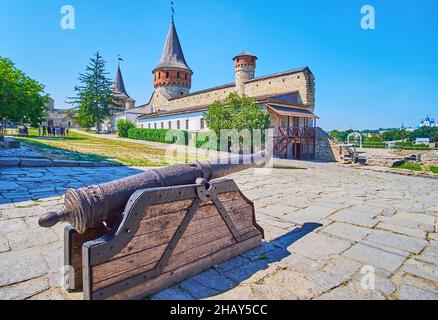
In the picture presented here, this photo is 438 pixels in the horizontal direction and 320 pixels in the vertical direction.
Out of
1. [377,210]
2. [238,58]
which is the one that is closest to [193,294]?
[377,210]

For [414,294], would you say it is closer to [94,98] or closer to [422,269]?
[422,269]

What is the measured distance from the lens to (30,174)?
653 cm

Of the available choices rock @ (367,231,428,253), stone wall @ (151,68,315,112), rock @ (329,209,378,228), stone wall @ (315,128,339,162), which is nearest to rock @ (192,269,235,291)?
rock @ (367,231,428,253)

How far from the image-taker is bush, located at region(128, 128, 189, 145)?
88.1 feet

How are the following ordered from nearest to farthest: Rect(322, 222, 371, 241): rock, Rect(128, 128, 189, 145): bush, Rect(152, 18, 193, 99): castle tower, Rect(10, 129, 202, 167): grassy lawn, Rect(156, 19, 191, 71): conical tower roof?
Rect(322, 222, 371, 241): rock
Rect(10, 129, 202, 167): grassy lawn
Rect(128, 128, 189, 145): bush
Rect(152, 18, 193, 99): castle tower
Rect(156, 19, 191, 71): conical tower roof

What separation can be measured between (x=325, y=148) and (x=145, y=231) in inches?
834

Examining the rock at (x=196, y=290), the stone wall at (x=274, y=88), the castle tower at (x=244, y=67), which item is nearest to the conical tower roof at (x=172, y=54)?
the stone wall at (x=274, y=88)

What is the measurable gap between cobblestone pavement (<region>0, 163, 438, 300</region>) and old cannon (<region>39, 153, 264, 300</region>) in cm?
18

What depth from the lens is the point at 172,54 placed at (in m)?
41.7

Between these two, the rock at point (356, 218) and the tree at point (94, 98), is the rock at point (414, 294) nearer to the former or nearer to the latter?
the rock at point (356, 218)

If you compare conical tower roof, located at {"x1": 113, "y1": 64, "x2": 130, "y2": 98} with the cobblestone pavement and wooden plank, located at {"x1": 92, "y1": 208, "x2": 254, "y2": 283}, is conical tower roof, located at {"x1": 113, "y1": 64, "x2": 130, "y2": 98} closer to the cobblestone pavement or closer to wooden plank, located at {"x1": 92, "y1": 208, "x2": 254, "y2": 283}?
the cobblestone pavement

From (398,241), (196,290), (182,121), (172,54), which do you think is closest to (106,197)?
(196,290)

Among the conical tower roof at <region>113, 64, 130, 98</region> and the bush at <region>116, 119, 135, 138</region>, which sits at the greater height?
the conical tower roof at <region>113, 64, 130, 98</region>
